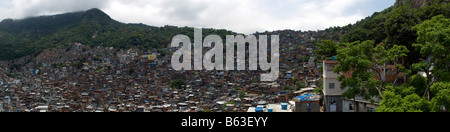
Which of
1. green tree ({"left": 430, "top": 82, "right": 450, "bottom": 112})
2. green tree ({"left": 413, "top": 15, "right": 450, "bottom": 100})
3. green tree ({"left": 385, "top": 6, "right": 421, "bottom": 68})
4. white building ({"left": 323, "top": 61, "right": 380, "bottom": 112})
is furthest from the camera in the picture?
green tree ({"left": 385, "top": 6, "right": 421, "bottom": 68})

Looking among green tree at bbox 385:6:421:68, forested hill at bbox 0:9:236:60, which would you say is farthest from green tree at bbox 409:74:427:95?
forested hill at bbox 0:9:236:60

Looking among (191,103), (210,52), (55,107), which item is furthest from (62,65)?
(191,103)

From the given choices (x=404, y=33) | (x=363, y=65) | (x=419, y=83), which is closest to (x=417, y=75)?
(x=419, y=83)

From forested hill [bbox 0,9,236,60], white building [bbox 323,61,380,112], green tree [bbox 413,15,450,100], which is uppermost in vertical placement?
forested hill [bbox 0,9,236,60]

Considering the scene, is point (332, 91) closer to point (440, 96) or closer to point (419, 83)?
point (419, 83)

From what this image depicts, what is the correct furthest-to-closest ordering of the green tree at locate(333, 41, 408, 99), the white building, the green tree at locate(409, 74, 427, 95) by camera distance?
the white building
the green tree at locate(333, 41, 408, 99)
the green tree at locate(409, 74, 427, 95)

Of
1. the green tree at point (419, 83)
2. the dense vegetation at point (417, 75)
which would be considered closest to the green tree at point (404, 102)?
the dense vegetation at point (417, 75)

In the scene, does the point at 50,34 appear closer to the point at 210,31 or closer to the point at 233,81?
the point at 210,31

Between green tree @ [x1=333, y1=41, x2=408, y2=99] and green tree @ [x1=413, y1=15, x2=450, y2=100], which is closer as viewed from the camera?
green tree @ [x1=413, y1=15, x2=450, y2=100]

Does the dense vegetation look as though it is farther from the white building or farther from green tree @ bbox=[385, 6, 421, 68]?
green tree @ bbox=[385, 6, 421, 68]
